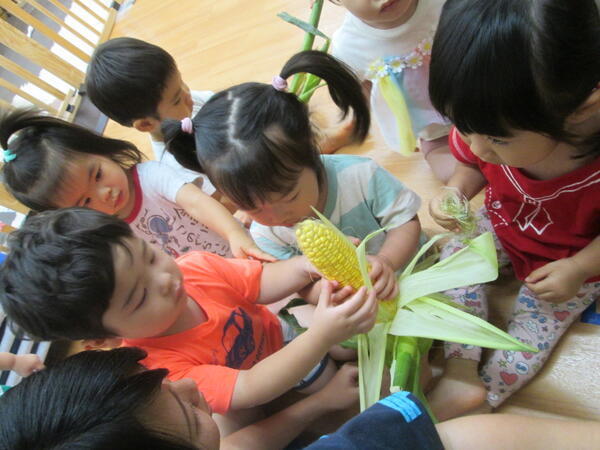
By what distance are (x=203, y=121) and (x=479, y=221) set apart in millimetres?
662

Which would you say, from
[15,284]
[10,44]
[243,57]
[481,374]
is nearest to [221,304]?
[15,284]

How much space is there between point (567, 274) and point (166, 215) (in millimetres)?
1012

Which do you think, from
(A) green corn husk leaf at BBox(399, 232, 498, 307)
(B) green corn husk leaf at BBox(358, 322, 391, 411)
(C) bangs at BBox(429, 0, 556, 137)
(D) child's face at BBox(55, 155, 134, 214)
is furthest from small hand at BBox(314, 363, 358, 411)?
(D) child's face at BBox(55, 155, 134, 214)

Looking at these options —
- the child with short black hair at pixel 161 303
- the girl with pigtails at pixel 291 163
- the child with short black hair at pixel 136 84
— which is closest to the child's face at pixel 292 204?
the girl with pigtails at pixel 291 163

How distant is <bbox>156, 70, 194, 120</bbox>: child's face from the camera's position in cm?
124

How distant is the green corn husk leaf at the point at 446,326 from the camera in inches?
26.8

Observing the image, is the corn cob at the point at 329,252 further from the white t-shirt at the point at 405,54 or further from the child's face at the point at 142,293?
the white t-shirt at the point at 405,54

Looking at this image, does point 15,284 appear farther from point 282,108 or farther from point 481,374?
point 481,374

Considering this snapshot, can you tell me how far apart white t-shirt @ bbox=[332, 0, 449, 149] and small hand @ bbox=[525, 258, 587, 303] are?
0.43 metres

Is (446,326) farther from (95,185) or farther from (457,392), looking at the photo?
(95,185)

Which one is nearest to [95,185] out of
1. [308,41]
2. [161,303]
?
[161,303]

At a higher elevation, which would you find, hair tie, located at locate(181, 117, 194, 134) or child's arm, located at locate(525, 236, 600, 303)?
hair tie, located at locate(181, 117, 194, 134)

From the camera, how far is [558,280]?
2.43 ft

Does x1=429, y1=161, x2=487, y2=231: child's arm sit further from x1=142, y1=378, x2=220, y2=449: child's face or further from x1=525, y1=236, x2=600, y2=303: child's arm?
x1=142, y1=378, x2=220, y2=449: child's face
